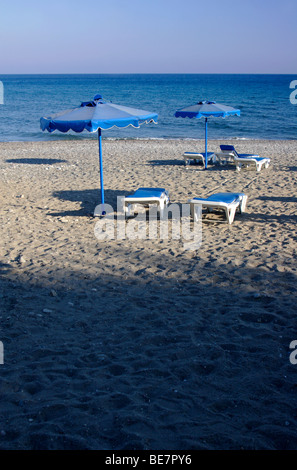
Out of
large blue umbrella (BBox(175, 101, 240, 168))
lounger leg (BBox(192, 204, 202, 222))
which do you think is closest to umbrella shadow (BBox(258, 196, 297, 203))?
lounger leg (BBox(192, 204, 202, 222))

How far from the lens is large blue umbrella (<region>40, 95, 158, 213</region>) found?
6.64 metres

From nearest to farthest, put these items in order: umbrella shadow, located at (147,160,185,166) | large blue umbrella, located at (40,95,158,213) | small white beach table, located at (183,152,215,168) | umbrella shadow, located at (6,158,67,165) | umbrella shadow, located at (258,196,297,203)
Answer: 1. large blue umbrella, located at (40,95,158,213)
2. umbrella shadow, located at (258,196,297,203)
3. small white beach table, located at (183,152,215,168)
4. umbrella shadow, located at (147,160,185,166)
5. umbrella shadow, located at (6,158,67,165)

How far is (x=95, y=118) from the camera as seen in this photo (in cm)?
672

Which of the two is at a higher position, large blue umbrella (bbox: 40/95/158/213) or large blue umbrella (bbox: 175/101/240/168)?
large blue umbrella (bbox: 175/101/240/168)

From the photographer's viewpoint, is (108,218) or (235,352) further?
(108,218)

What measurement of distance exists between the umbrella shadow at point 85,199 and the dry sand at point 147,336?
0.14 m

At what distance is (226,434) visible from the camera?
2.93m

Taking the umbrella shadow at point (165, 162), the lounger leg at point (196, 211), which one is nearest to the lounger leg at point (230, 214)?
the lounger leg at point (196, 211)

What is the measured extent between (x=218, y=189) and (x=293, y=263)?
460 centimetres

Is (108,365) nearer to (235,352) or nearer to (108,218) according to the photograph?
(235,352)

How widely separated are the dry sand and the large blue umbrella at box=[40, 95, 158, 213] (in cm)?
176

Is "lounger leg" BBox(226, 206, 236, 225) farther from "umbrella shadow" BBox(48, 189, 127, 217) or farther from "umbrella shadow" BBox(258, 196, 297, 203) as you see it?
"umbrella shadow" BBox(48, 189, 127, 217)

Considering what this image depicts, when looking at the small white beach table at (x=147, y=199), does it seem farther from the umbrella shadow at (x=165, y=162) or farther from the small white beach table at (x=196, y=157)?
the umbrella shadow at (x=165, y=162)

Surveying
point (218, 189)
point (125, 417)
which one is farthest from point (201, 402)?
point (218, 189)
